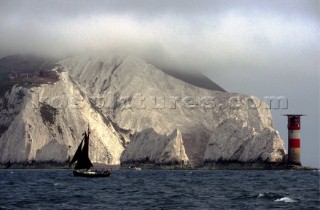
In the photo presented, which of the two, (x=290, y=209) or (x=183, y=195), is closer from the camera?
(x=290, y=209)

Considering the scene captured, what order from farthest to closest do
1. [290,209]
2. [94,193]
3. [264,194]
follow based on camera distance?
[94,193] → [264,194] → [290,209]

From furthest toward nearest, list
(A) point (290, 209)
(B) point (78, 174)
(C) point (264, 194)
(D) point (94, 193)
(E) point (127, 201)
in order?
(B) point (78, 174), (D) point (94, 193), (C) point (264, 194), (E) point (127, 201), (A) point (290, 209)

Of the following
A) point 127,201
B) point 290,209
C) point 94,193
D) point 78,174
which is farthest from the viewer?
point 78,174

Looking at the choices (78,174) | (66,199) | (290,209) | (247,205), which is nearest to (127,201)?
(66,199)

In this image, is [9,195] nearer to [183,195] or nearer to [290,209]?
[183,195]

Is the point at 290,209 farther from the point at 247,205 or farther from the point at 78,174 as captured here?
the point at 78,174

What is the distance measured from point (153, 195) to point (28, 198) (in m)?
18.8

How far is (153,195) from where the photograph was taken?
11200cm

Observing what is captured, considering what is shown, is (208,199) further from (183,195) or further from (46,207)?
(46,207)

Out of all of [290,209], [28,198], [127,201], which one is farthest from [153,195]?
[290,209]

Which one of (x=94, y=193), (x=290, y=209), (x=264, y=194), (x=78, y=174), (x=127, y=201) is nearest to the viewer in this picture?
(x=290, y=209)

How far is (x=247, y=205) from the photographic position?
93.2m

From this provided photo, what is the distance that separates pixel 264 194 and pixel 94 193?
26972 mm

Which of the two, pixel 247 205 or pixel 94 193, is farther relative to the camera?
pixel 94 193
